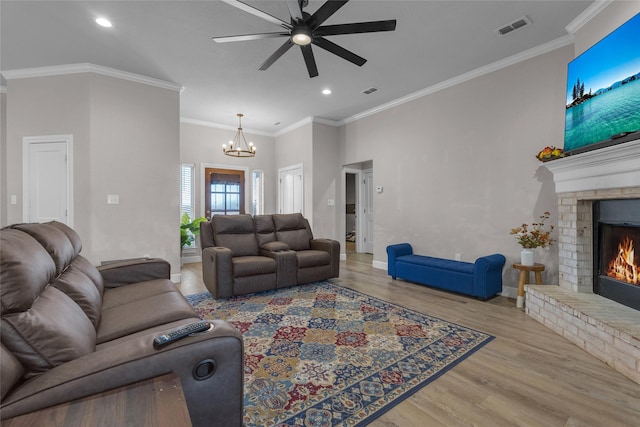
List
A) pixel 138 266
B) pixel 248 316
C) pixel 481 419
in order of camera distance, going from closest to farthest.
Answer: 1. pixel 481 419
2. pixel 138 266
3. pixel 248 316

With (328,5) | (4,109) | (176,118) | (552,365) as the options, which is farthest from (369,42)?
(4,109)

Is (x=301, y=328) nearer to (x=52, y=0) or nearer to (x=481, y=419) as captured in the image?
(x=481, y=419)

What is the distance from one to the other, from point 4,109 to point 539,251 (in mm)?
7692

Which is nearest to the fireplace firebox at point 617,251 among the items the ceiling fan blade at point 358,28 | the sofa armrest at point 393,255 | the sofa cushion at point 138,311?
the sofa armrest at point 393,255

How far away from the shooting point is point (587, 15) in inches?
111

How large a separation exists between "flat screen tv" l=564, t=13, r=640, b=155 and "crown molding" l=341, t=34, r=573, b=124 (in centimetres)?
60

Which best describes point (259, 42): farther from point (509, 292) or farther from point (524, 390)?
point (509, 292)

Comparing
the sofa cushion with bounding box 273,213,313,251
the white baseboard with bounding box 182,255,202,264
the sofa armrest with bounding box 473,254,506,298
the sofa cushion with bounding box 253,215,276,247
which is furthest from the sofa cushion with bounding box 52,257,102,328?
the white baseboard with bounding box 182,255,202,264

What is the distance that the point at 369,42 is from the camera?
3418mm

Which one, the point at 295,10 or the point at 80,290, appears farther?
the point at 295,10

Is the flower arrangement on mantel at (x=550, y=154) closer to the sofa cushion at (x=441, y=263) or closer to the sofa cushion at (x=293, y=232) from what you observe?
the sofa cushion at (x=441, y=263)

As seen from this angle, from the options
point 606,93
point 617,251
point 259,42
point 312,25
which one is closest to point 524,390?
point 617,251

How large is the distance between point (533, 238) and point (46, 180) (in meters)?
6.25

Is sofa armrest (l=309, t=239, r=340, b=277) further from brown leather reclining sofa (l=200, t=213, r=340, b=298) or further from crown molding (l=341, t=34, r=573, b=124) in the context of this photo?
crown molding (l=341, t=34, r=573, b=124)
